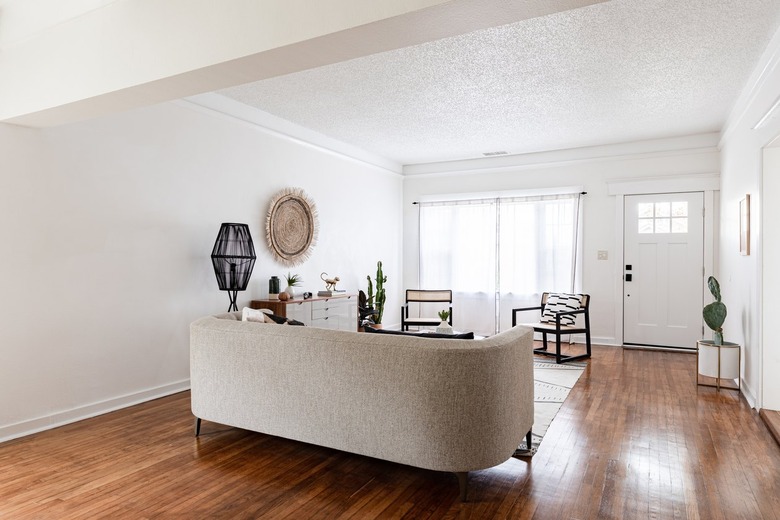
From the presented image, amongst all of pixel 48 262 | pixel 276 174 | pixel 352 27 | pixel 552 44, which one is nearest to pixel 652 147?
pixel 552 44

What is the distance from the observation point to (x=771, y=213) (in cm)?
360

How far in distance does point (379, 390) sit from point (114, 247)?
2.55 meters

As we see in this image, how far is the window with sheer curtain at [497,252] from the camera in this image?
266 inches

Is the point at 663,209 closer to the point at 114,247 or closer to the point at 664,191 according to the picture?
the point at 664,191

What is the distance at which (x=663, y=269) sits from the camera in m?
6.20

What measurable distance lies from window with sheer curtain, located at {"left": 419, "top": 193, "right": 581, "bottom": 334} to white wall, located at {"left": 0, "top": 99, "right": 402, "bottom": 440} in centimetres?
310

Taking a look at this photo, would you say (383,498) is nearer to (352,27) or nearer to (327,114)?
(352,27)

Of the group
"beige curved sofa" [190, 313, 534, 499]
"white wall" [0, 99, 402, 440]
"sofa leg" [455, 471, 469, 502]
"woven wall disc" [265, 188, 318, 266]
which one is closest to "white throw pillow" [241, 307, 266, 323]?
"beige curved sofa" [190, 313, 534, 499]

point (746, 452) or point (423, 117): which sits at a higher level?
point (423, 117)

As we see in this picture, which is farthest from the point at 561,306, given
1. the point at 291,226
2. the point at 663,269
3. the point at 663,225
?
the point at 291,226

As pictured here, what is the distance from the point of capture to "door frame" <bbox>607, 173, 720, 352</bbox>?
5.93 meters

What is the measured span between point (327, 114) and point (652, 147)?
4144 millimetres

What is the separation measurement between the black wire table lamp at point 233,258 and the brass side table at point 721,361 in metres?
4.19

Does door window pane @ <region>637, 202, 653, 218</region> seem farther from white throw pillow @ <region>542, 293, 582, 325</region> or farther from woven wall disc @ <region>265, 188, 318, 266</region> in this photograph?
woven wall disc @ <region>265, 188, 318, 266</region>
